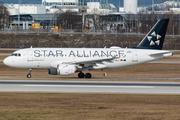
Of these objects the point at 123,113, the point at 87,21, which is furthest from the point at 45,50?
the point at 87,21

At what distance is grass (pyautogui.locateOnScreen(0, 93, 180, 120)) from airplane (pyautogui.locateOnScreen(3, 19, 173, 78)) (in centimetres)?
1301

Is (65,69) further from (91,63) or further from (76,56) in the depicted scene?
Result: (91,63)

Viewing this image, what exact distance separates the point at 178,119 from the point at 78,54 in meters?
23.6

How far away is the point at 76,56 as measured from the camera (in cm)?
4134

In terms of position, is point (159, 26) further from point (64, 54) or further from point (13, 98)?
point (13, 98)

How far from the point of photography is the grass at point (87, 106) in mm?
19844

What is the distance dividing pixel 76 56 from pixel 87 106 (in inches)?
746

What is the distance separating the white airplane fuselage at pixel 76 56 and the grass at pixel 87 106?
1361cm

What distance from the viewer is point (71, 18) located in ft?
493

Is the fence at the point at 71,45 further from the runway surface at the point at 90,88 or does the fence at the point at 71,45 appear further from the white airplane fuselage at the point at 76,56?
the runway surface at the point at 90,88

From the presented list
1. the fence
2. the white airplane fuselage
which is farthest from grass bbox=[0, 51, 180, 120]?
the fence

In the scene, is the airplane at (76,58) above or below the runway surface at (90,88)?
above

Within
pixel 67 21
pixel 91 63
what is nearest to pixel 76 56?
pixel 91 63

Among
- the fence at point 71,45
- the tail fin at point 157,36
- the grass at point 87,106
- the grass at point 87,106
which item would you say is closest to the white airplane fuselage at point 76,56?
the tail fin at point 157,36
